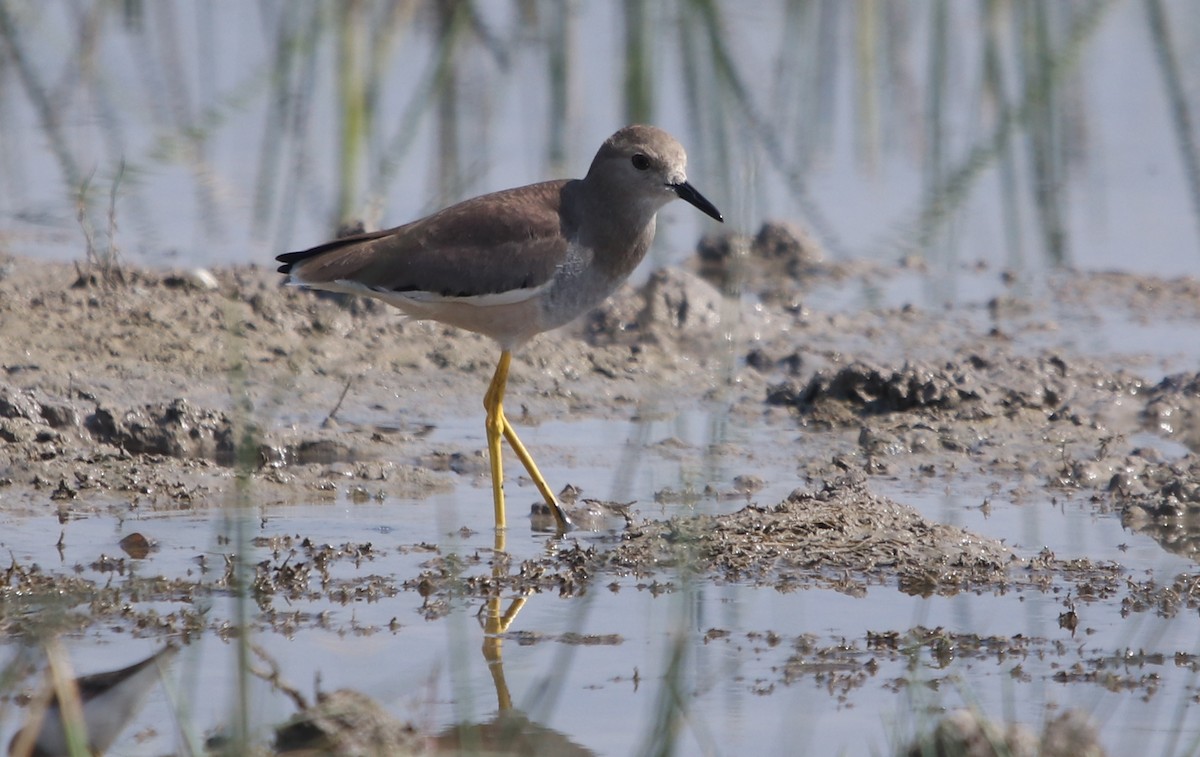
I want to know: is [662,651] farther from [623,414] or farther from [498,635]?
[623,414]

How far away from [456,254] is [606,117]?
4035 mm

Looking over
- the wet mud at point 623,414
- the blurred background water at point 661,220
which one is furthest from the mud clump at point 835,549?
the blurred background water at point 661,220

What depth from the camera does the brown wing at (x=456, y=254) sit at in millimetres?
6055

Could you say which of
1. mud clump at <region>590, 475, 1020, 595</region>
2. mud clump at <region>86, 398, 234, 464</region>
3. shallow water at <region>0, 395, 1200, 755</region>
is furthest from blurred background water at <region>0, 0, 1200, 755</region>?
mud clump at <region>86, 398, 234, 464</region>

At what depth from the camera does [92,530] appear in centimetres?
527

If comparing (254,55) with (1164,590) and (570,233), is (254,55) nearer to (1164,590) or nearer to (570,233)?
(570,233)

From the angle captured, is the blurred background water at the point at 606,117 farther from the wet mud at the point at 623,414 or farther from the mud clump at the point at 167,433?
the mud clump at the point at 167,433

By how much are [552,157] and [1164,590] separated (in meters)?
2.20

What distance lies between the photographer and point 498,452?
19.8 ft

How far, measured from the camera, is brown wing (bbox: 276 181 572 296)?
605cm

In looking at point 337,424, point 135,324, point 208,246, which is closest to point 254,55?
point 208,246

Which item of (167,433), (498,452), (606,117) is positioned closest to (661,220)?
(498,452)

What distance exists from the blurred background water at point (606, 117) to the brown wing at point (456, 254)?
25 centimetres

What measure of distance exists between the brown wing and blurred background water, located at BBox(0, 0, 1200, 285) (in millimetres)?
247
